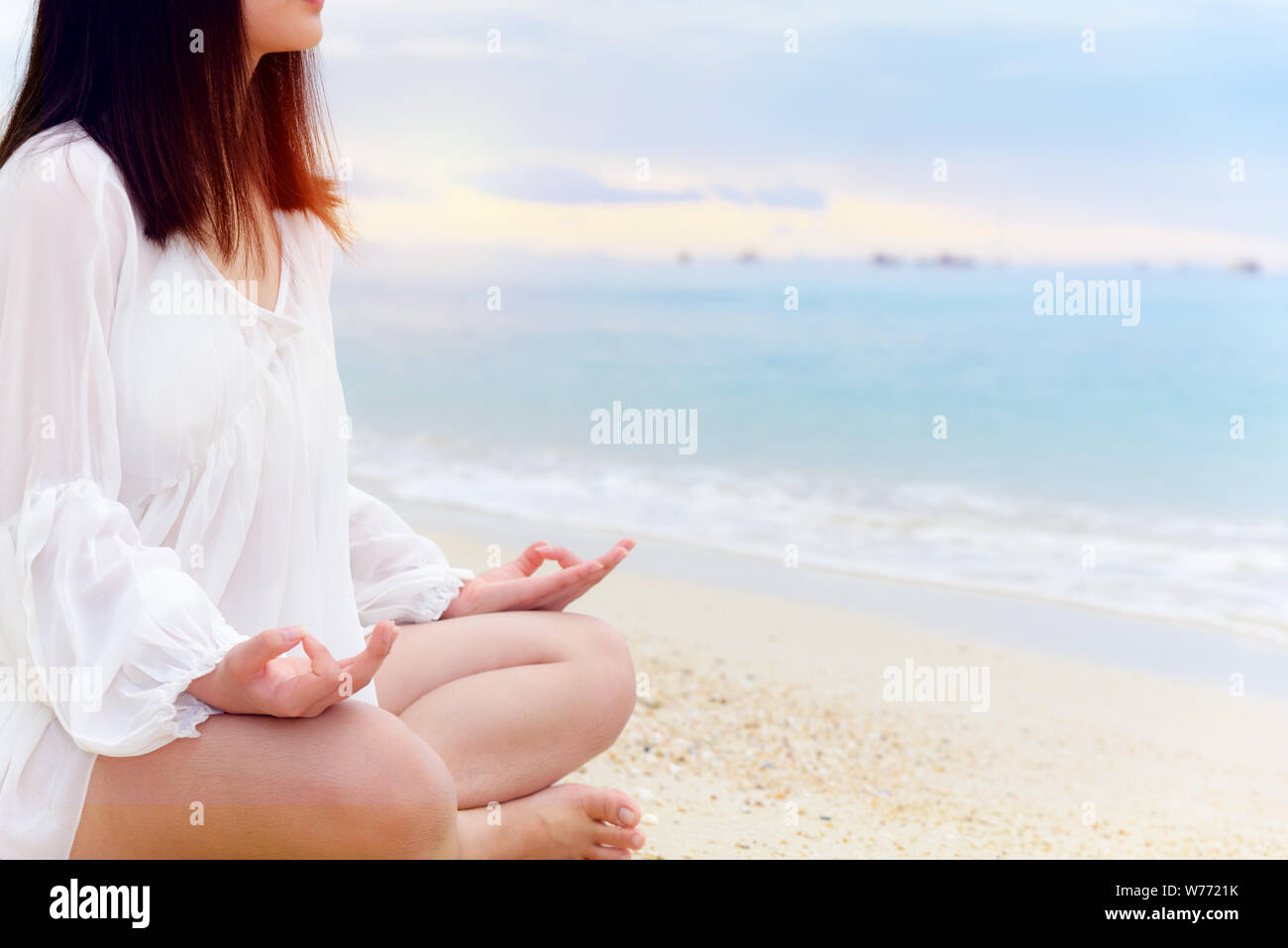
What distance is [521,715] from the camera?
2131 mm


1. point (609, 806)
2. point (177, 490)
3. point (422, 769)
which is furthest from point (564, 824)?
point (177, 490)

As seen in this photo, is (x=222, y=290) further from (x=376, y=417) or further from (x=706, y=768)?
(x=376, y=417)

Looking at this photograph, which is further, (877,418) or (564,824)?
(877,418)

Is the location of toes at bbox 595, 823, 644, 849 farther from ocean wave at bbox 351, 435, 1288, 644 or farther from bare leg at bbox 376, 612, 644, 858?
ocean wave at bbox 351, 435, 1288, 644

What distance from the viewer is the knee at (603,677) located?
2.24 meters

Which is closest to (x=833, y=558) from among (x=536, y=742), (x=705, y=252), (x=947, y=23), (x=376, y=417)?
(x=536, y=742)

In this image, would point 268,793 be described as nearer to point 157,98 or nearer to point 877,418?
point 157,98

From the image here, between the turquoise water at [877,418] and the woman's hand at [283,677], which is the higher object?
the woman's hand at [283,677]

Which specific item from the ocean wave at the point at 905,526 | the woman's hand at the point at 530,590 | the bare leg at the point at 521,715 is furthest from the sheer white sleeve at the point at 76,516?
the ocean wave at the point at 905,526

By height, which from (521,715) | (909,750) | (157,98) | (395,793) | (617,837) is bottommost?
(909,750)

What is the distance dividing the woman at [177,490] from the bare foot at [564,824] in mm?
11

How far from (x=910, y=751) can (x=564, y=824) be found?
6.51 feet

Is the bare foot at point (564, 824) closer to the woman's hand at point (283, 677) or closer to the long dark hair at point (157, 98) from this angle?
the woman's hand at point (283, 677)
